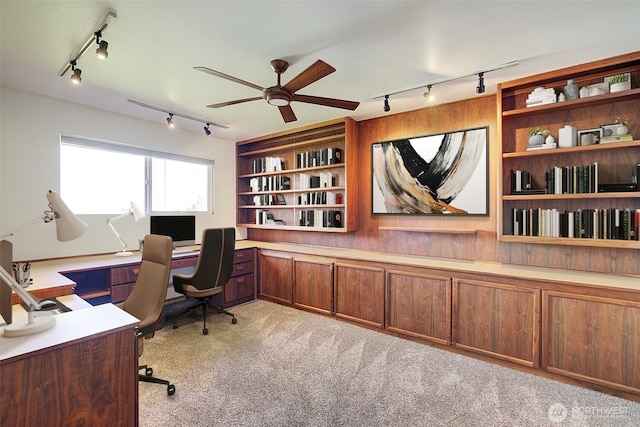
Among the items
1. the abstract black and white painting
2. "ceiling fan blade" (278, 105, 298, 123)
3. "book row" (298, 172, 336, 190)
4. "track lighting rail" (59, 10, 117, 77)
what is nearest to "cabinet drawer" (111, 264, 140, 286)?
"track lighting rail" (59, 10, 117, 77)

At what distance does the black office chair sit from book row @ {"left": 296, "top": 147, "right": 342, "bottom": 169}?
1.52m

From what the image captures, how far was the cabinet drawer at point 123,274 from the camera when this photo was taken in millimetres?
3088

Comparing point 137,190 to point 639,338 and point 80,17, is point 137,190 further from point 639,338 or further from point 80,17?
point 639,338

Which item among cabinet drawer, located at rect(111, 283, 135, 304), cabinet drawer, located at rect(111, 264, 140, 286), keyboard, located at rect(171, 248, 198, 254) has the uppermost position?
keyboard, located at rect(171, 248, 198, 254)

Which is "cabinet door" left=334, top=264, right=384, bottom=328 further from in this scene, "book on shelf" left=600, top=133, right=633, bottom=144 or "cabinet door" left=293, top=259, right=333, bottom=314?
"book on shelf" left=600, top=133, right=633, bottom=144

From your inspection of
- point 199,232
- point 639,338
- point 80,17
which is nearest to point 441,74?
point 639,338

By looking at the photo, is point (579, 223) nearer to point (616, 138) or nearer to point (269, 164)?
point (616, 138)

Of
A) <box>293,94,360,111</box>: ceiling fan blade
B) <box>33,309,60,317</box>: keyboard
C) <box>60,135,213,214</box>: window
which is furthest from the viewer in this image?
<box>60,135,213,214</box>: window

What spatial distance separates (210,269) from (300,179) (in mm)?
1868

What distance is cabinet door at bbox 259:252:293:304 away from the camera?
13.5 ft

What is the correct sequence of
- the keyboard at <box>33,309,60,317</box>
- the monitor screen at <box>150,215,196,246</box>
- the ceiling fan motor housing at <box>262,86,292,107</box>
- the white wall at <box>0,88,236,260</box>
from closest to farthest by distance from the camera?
the keyboard at <box>33,309,60,317</box> < the ceiling fan motor housing at <box>262,86,292,107</box> < the white wall at <box>0,88,236,260</box> < the monitor screen at <box>150,215,196,246</box>

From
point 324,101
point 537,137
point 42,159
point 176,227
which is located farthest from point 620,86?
point 42,159

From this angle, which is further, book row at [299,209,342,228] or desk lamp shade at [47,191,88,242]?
book row at [299,209,342,228]

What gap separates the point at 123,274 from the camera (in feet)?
10.3
